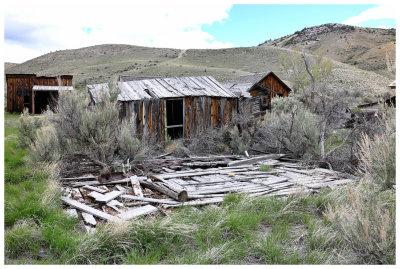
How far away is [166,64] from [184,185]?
5112 cm

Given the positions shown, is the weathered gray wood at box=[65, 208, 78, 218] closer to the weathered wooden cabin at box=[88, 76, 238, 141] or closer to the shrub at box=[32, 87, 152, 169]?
the shrub at box=[32, 87, 152, 169]

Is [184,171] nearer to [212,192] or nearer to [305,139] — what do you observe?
[212,192]

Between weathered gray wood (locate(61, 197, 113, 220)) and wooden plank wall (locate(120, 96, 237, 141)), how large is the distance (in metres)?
5.23

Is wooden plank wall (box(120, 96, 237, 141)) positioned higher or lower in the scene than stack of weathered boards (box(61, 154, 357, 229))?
higher

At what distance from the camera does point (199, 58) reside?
65.8m

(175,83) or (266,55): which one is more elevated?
(266,55)

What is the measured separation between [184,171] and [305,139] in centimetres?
403

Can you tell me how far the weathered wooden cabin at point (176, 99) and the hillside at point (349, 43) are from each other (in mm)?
47068

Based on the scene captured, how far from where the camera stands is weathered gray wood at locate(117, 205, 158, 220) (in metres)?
4.54

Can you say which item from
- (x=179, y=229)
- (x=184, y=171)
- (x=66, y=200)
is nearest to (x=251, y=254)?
(x=179, y=229)

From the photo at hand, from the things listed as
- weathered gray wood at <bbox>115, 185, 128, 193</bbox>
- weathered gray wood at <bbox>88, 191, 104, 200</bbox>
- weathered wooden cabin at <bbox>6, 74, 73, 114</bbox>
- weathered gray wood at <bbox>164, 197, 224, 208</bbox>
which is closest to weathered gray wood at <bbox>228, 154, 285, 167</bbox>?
weathered gray wood at <bbox>164, 197, 224, 208</bbox>

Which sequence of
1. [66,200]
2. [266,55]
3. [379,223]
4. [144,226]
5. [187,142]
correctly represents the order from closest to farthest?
[379,223] → [144,226] → [66,200] → [187,142] → [266,55]

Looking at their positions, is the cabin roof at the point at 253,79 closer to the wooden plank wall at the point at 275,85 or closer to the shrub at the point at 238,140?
the wooden plank wall at the point at 275,85

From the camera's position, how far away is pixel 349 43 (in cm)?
6631
